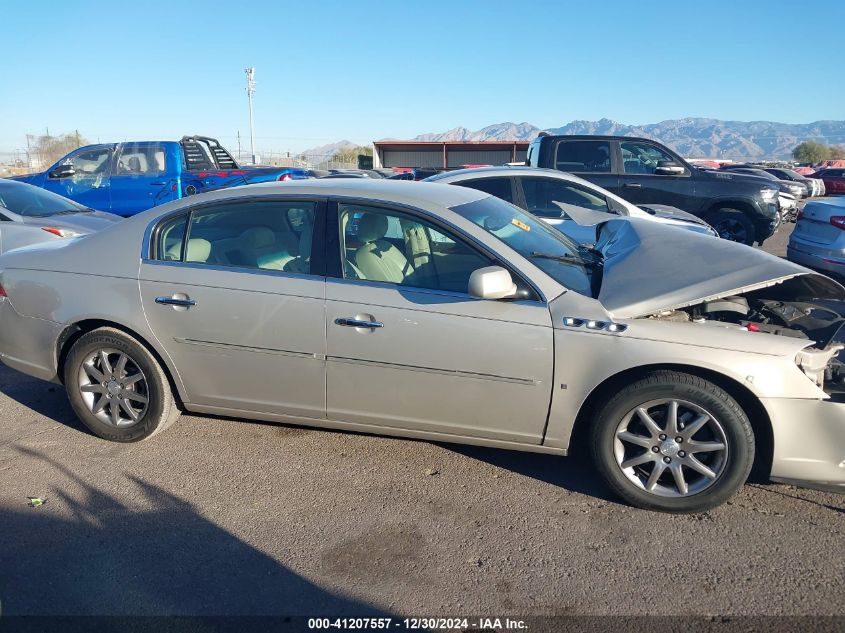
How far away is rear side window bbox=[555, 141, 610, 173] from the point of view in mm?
9727

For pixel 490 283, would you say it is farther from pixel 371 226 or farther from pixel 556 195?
pixel 556 195

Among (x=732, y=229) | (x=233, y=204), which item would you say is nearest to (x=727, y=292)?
(x=233, y=204)

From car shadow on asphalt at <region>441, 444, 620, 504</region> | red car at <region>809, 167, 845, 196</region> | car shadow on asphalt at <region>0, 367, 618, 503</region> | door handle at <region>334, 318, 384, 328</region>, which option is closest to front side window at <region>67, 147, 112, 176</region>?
car shadow on asphalt at <region>0, 367, 618, 503</region>

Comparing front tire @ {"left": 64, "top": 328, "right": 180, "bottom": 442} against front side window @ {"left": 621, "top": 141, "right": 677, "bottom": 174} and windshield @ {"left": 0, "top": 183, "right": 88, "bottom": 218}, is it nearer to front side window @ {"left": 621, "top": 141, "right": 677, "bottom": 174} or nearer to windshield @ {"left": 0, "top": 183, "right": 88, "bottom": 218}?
windshield @ {"left": 0, "top": 183, "right": 88, "bottom": 218}

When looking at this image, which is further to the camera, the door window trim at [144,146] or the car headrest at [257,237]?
the door window trim at [144,146]

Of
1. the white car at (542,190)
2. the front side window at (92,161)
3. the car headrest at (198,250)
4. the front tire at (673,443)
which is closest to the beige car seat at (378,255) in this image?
the car headrest at (198,250)

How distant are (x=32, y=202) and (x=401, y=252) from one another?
252 inches

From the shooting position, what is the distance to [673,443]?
3.12 m

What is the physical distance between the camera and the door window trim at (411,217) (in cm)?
330

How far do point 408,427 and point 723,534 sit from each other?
164 cm

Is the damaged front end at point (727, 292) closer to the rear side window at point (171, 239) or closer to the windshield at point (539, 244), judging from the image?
the windshield at point (539, 244)

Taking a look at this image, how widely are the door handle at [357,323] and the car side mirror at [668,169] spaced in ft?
24.8

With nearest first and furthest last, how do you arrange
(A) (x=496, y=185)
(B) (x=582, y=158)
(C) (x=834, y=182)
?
(A) (x=496, y=185), (B) (x=582, y=158), (C) (x=834, y=182)

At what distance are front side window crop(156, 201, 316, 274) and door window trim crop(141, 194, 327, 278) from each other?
14 millimetres
